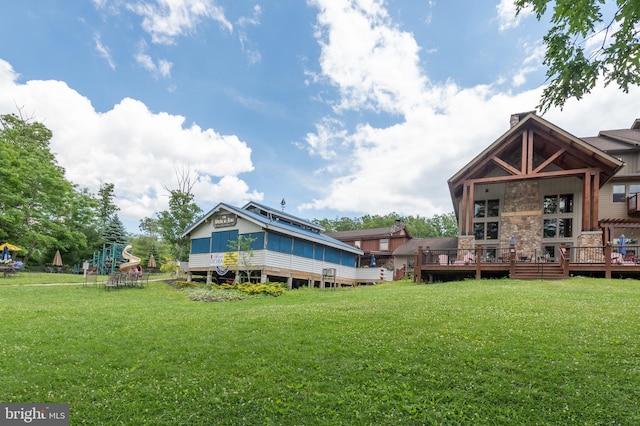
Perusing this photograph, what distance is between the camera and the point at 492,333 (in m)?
6.78

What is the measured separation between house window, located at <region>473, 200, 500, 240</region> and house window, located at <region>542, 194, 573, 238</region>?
246 centimetres

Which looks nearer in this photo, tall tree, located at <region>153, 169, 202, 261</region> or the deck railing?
the deck railing

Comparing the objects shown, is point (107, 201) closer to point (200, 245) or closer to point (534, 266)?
point (200, 245)

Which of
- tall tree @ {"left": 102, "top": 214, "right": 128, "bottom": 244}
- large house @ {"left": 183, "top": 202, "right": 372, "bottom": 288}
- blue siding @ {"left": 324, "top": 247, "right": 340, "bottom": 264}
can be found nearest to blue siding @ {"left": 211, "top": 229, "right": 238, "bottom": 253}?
large house @ {"left": 183, "top": 202, "right": 372, "bottom": 288}

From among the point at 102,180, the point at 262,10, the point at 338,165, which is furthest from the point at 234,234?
the point at 102,180

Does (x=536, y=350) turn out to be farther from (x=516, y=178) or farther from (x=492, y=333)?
(x=516, y=178)

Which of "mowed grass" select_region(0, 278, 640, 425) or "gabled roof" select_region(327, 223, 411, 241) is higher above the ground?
"gabled roof" select_region(327, 223, 411, 241)

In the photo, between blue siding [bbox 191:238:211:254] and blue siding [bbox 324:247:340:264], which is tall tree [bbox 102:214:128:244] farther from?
blue siding [bbox 324:247:340:264]

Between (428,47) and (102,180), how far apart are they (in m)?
45.6

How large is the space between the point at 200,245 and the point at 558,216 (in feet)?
70.1

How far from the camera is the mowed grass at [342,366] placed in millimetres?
4434

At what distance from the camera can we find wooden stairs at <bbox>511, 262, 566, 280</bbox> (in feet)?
51.2

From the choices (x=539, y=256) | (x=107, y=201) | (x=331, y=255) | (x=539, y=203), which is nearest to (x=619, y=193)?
(x=539, y=203)

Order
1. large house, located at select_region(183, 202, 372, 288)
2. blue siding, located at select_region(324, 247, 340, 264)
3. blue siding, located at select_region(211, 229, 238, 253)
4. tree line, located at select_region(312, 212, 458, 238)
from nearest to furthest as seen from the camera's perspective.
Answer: large house, located at select_region(183, 202, 372, 288), blue siding, located at select_region(211, 229, 238, 253), blue siding, located at select_region(324, 247, 340, 264), tree line, located at select_region(312, 212, 458, 238)
